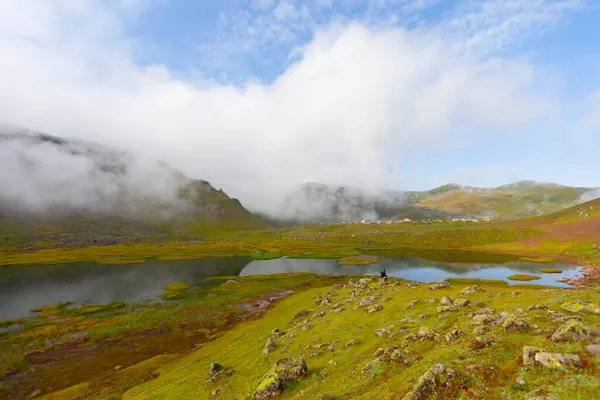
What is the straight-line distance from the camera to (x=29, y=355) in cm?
5434

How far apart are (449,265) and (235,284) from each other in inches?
4010

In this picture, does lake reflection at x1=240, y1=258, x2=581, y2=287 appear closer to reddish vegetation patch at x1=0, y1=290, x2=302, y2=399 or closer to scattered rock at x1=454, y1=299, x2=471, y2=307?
reddish vegetation patch at x1=0, y1=290, x2=302, y2=399

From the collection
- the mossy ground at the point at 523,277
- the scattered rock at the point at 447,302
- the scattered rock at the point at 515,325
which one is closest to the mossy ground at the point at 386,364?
the scattered rock at the point at 515,325

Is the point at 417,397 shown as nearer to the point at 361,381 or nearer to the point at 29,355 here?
the point at 361,381

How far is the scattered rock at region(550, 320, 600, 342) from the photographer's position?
18625 mm

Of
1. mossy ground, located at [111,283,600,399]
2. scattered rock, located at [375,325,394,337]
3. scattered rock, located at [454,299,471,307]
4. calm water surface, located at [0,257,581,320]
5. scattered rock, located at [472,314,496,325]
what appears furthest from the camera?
calm water surface, located at [0,257,581,320]

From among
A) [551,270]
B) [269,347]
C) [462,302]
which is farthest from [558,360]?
[551,270]

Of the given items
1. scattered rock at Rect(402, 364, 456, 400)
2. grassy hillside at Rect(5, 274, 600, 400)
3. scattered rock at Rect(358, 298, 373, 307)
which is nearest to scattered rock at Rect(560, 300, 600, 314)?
grassy hillside at Rect(5, 274, 600, 400)

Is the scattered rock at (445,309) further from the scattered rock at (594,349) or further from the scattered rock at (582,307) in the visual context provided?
the scattered rock at (594,349)

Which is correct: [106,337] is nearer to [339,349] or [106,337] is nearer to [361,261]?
[339,349]

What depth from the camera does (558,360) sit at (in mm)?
16359

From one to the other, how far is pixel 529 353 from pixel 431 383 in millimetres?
6463

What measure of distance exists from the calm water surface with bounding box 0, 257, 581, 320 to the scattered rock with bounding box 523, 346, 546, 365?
98.4 meters

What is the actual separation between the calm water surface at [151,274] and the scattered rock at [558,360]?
99.4m
